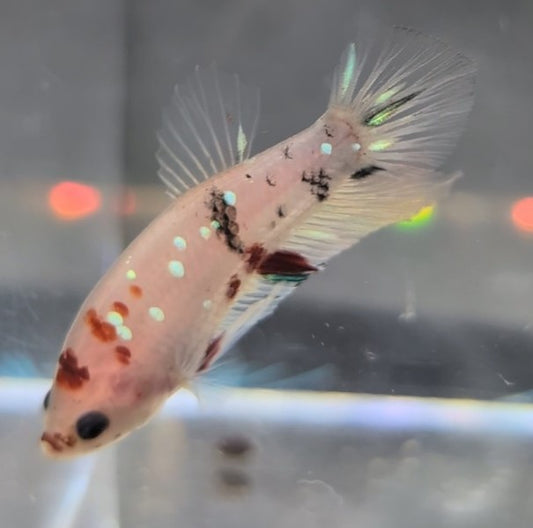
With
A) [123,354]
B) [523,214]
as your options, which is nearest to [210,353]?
[123,354]

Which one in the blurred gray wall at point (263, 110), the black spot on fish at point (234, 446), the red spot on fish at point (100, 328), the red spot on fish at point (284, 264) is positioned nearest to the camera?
the red spot on fish at point (100, 328)

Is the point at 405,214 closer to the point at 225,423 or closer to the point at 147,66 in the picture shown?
the point at 225,423

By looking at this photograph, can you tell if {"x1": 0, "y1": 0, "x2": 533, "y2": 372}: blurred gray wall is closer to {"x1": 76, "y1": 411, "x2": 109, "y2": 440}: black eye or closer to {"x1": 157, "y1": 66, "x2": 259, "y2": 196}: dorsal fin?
{"x1": 157, "y1": 66, "x2": 259, "y2": 196}: dorsal fin

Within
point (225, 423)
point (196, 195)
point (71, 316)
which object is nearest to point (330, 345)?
point (225, 423)

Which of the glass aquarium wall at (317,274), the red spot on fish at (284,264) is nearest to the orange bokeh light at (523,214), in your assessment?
the glass aquarium wall at (317,274)

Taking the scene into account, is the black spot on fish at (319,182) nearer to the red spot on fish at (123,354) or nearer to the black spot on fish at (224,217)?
the black spot on fish at (224,217)
